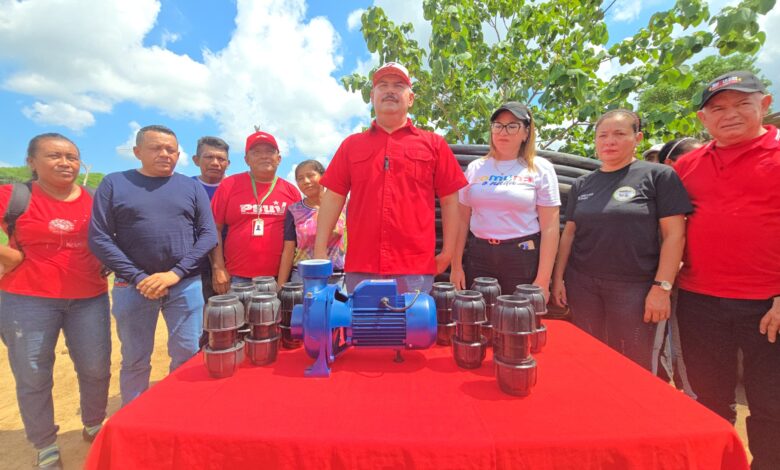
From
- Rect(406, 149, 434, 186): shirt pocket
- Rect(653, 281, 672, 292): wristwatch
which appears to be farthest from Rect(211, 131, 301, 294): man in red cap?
Rect(653, 281, 672, 292): wristwatch

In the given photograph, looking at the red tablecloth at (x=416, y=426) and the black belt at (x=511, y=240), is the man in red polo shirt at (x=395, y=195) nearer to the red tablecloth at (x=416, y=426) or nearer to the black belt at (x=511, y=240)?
the black belt at (x=511, y=240)

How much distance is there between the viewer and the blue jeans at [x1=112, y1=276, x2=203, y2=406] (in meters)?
2.41

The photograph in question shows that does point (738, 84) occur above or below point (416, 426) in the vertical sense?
above

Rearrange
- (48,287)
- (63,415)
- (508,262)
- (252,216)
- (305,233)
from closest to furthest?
(508,262) < (48,287) < (305,233) < (252,216) < (63,415)

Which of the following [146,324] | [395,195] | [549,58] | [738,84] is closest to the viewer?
[738,84]

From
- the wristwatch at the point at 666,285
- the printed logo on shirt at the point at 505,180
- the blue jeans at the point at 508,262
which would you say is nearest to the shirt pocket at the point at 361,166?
the printed logo on shirt at the point at 505,180

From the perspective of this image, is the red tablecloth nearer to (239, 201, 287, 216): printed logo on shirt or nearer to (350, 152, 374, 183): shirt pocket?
(350, 152, 374, 183): shirt pocket

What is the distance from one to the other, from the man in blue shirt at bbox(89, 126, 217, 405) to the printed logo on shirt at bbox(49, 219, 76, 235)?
0.23 metres

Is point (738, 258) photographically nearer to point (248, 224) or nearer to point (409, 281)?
point (409, 281)

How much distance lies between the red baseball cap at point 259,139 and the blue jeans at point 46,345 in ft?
5.19

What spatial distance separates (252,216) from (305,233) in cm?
50

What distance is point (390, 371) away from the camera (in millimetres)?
1387

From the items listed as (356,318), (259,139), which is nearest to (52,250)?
(259,139)

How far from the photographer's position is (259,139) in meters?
2.99
